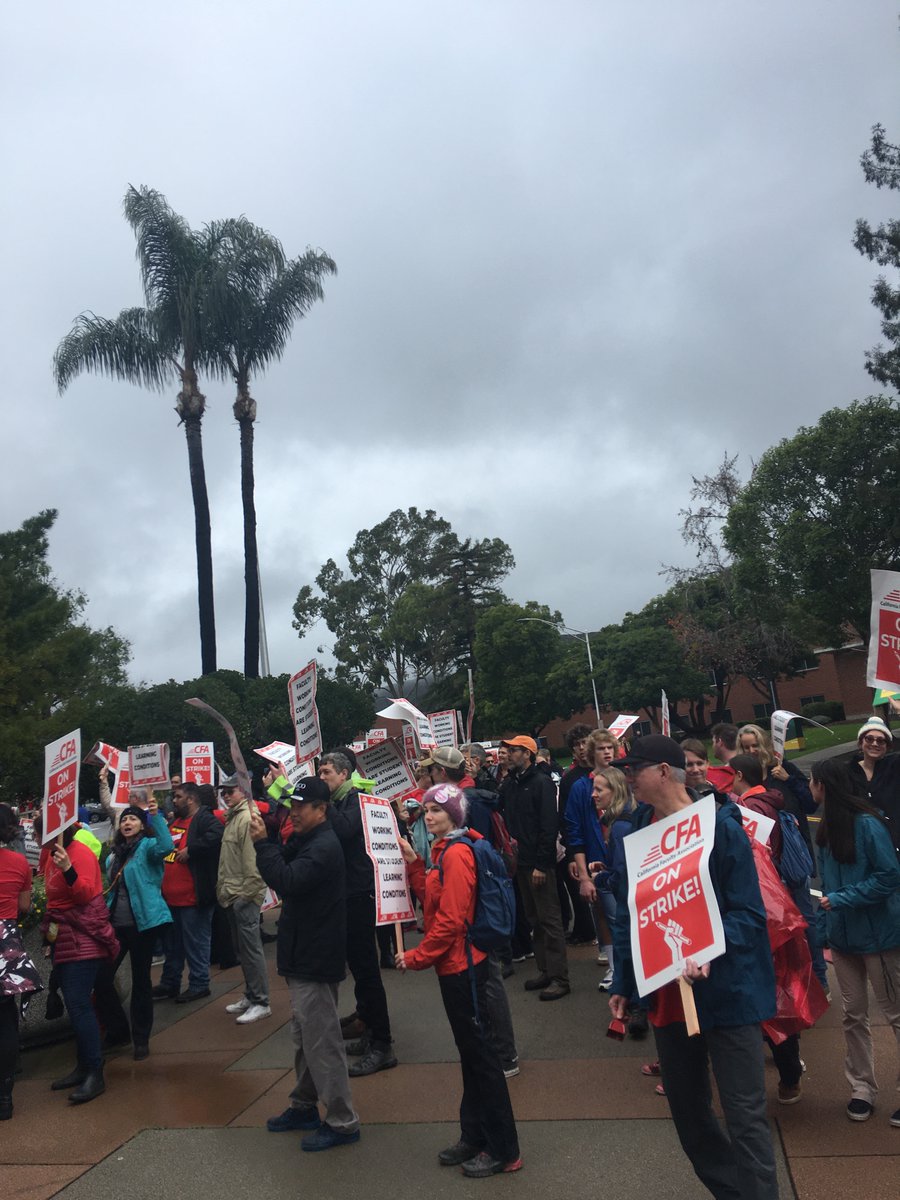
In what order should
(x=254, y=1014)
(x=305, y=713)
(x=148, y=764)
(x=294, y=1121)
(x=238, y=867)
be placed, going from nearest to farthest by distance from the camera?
1. (x=294, y=1121)
2. (x=254, y=1014)
3. (x=238, y=867)
4. (x=305, y=713)
5. (x=148, y=764)

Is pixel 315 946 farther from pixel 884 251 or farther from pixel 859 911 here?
pixel 884 251

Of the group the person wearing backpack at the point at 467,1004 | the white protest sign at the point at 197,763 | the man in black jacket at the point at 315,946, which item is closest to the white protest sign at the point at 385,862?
the man in black jacket at the point at 315,946

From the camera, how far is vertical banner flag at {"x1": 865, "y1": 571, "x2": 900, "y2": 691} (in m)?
6.52

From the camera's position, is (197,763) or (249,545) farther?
(249,545)

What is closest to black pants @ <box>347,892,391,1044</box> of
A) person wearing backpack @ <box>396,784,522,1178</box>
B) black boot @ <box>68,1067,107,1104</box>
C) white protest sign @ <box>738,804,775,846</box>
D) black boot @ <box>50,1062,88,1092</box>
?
person wearing backpack @ <box>396,784,522,1178</box>

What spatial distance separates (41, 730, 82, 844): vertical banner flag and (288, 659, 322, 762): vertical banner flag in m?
1.64

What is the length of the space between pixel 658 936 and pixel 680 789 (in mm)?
516

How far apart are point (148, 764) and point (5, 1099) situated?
6.93 meters

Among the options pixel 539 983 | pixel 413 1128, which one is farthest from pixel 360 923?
pixel 539 983

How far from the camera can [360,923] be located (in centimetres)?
601

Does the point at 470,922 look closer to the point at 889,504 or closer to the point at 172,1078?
the point at 172,1078

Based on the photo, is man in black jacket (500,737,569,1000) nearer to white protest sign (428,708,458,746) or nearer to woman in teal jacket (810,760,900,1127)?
woman in teal jacket (810,760,900,1127)

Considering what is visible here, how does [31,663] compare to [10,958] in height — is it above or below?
above

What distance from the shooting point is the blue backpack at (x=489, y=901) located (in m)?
4.47
